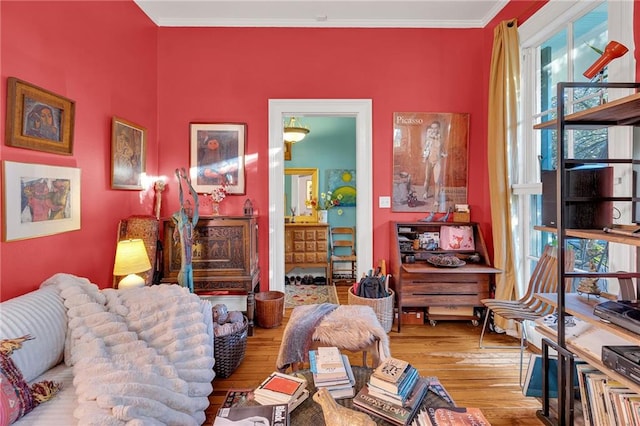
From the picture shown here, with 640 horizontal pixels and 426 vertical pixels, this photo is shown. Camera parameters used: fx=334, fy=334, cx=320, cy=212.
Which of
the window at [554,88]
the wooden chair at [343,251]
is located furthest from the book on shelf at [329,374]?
the wooden chair at [343,251]

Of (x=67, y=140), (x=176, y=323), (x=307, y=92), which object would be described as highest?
(x=307, y=92)

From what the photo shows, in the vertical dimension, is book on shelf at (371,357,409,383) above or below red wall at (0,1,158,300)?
below

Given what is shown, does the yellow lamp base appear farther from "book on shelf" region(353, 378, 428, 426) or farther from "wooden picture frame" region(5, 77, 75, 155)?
"book on shelf" region(353, 378, 428, 426)

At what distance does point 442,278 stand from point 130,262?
261 cm

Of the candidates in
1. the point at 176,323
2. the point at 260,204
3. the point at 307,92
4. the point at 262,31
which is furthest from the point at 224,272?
the point at 262,31

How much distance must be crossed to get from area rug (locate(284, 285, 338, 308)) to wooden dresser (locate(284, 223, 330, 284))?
0.33 meters

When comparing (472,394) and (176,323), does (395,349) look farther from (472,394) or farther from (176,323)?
(176,323)

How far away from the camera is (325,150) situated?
A: 543cm

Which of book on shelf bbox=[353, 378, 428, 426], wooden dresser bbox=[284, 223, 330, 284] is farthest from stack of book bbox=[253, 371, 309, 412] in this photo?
wooden dresser bbox=[284, 223, 330, 284]

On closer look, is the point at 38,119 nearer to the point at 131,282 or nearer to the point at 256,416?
the point at 131,282

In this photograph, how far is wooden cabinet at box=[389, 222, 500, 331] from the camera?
3.08 meters

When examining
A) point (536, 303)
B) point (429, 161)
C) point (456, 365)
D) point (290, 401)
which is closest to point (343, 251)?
point (429, 161)

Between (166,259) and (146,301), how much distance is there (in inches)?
40.5

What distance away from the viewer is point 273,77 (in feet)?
11.4
